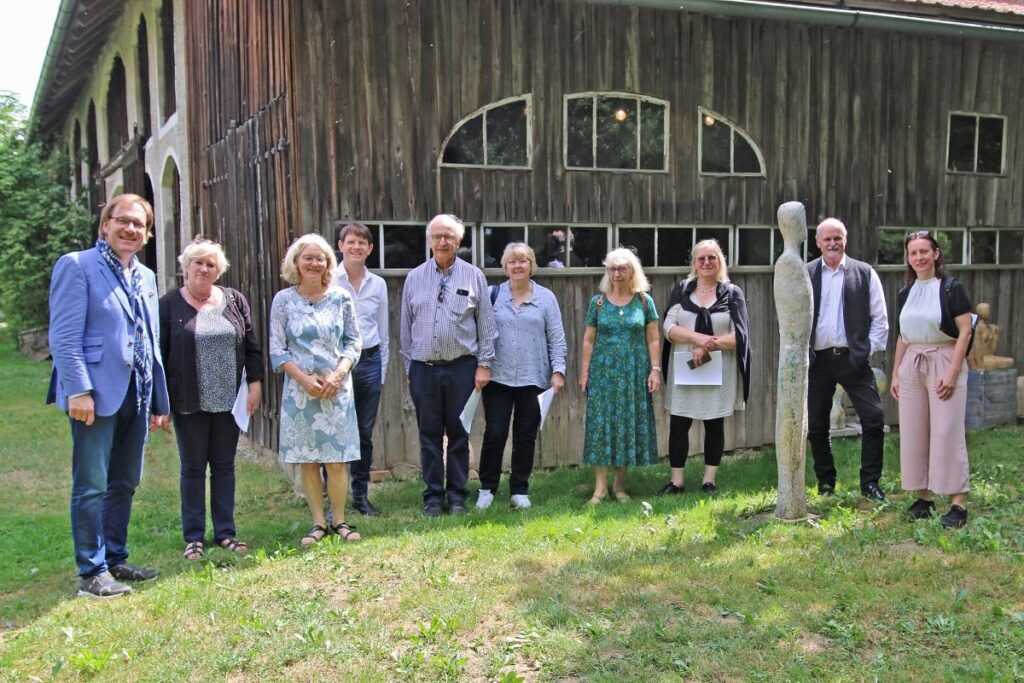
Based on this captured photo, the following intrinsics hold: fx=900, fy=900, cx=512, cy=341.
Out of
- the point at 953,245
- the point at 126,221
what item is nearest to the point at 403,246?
the point at 126,221

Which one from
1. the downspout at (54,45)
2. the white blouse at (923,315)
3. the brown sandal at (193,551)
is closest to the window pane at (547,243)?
the white blouse at (923,315)

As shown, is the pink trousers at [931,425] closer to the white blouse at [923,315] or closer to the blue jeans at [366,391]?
the white blouse at [923,315]

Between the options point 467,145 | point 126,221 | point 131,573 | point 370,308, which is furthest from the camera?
point 467,145

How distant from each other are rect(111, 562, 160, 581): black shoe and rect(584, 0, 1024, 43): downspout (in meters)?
5.83

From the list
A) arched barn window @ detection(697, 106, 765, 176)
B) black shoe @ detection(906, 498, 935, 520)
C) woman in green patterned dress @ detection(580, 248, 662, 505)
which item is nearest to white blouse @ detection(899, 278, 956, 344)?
black shoe @ detection(906, 498, 935, 520)

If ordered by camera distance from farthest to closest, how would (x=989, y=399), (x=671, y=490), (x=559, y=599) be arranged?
(x=989, y=399) < (x=671, y=490) < (x=559, y=599)

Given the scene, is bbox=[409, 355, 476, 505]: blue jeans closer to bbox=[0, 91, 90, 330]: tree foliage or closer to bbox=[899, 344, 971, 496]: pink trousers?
bbox=[899, 344, 971, 496]: pink trousers

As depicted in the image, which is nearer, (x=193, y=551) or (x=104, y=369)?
(x=104, y=369)

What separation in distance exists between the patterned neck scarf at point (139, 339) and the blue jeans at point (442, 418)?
1811 mm

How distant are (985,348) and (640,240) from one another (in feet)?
14.3

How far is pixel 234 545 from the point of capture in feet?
17.9

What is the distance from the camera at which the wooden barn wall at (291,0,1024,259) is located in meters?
7.29

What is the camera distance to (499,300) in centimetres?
634

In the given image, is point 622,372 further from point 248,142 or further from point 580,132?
point 248,142
